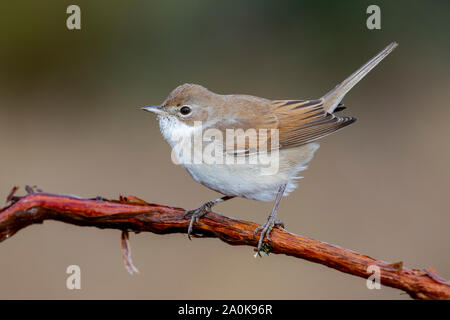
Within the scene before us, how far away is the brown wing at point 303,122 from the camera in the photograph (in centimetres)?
364

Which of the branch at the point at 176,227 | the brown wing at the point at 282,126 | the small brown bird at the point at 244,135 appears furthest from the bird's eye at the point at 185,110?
the branch at the point at 176,227

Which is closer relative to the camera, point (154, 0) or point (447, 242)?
point (447, 242)

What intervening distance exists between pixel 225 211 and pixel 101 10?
370 centimetres

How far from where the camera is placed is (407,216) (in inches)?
272

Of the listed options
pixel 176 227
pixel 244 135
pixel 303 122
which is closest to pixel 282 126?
pixel 303 122

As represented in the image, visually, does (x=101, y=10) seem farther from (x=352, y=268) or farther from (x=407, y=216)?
(x=352, y=268)

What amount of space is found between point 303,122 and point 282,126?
0.19 metres

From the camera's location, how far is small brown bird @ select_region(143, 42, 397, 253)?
11.0ft

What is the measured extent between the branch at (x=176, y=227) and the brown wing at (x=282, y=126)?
1283 millimetres

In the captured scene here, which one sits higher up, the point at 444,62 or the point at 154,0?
the point at 154,0

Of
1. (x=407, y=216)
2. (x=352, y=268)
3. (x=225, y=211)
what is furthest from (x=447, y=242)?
(x=352, y=268)

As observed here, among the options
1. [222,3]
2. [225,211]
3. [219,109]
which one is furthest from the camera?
[222,3]

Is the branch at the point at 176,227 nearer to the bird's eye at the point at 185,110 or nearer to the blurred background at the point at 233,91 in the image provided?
the bird's eye at the point at 185,110

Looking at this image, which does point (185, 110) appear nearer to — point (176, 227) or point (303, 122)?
point (303, 122)
